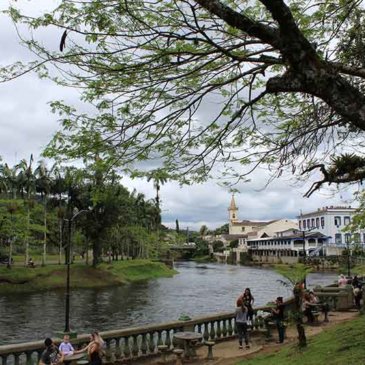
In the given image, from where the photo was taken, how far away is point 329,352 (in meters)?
11.1

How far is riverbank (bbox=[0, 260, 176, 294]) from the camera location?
2013 inches

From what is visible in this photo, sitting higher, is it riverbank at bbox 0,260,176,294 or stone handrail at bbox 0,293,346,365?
riverbank at bbox 0,260,176,294

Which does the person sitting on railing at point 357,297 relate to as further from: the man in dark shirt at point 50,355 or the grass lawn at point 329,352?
the man in dark shirt at point 50,355

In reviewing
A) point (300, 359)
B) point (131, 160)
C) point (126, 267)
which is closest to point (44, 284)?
point (126, 267)

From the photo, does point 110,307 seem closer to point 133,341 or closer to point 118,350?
point 133,341

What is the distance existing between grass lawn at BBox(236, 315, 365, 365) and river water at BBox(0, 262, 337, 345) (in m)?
10.9

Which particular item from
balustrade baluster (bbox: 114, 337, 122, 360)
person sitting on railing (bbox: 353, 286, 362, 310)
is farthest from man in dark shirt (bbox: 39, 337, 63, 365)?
person sitting on railing (bbox: 353, 286, 362, 310)

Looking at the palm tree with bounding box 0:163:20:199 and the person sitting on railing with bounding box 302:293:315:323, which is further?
the palm tree with bounding box 0:163:20:199

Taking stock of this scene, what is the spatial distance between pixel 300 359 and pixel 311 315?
26.4 feet

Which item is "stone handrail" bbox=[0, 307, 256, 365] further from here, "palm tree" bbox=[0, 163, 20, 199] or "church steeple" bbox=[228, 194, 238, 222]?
"church steeple" bbox=[228, 194, 238, 222]

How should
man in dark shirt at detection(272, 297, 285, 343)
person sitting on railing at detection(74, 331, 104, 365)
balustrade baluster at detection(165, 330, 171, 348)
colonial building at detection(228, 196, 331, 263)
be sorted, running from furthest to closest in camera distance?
1. colonial building at detection(228, 196, 331, 263)
2. man in dark shirt at detection(272, 297, 285, 343)
3. balustrade baluster at detection(165, 330, 171, 348)
4. person sitting on railing at detection(74, 331, 104, 365)

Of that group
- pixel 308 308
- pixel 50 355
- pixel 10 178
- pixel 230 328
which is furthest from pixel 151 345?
pixel 10 178

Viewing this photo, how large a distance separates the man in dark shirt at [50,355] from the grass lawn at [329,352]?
429 centimetres

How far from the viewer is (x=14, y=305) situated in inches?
1576
